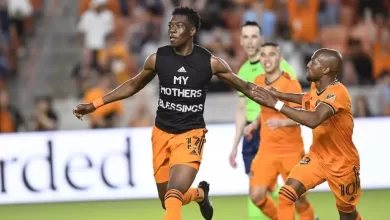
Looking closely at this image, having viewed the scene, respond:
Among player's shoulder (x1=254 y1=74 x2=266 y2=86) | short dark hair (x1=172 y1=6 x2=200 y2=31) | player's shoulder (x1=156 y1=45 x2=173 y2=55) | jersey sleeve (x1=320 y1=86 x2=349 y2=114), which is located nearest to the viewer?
jersey sleeve (x1=320 y1=86 x2=349 y2=114)

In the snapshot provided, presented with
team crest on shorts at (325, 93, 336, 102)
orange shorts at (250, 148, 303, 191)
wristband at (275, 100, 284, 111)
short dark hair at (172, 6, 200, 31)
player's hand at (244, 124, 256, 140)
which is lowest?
orange shorts at (250, 148, 303, 191)

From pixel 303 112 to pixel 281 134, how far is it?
1.85 m

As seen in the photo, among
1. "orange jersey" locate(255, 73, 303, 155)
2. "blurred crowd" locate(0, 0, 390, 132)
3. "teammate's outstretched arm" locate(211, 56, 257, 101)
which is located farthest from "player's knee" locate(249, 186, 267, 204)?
"blurred crowd" locate(0, 0, 390, 132)

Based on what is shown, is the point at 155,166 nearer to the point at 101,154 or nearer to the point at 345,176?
the point at 345,176

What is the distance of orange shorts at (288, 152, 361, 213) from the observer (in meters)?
8.73

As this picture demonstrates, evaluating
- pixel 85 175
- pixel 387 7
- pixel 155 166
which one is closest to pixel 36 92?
pixel 85 175

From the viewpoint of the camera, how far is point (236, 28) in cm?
1766

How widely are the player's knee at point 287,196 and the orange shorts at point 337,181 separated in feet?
0.42

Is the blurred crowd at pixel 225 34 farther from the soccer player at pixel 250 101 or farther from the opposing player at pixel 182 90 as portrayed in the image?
the opposing player at pixel 182 90

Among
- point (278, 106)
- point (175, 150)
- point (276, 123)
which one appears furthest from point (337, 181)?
point (175, 150)

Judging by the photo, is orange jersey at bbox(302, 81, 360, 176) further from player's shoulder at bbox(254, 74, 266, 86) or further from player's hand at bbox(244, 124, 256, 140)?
player's hand at bbox(244, 124, 256, 140)

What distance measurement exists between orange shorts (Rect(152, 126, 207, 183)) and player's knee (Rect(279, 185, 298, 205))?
0.78m

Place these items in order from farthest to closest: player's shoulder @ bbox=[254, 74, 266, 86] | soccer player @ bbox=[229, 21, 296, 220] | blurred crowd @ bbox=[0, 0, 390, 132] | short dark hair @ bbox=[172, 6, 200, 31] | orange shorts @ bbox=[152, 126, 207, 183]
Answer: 1. blurred crowd @ bbox=[0, 0, 390, 132]
2. soccer player @ bbox=[229, 21, 296, 220]
3. player's shoulder @ bbox=[254, 74, 266, 86]
4. short dark hair @ bbox=[172, 6, 200, 31]
5. orange shorts @ bbox=[152, 126, 207, 183]

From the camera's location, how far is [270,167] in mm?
10094
